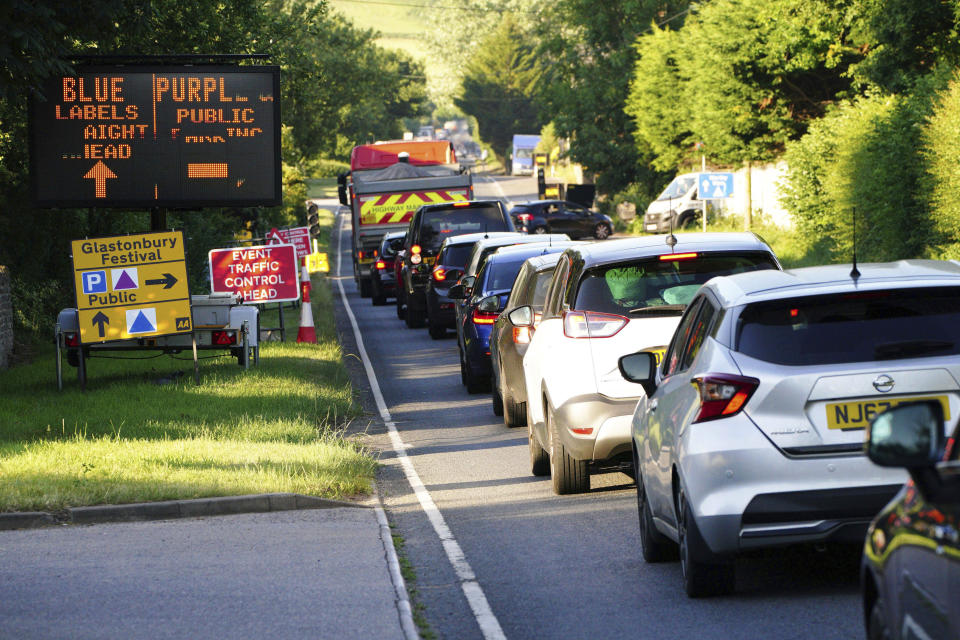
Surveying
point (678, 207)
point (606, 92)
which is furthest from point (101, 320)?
point (606, 92)

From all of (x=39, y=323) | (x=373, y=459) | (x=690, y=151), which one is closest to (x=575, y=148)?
(x=690, y=151)

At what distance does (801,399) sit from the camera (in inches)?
259

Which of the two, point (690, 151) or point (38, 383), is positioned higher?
point (690, 151)

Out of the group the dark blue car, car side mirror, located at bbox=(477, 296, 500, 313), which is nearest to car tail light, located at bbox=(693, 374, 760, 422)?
car side mirror, located at bbox=(477, 296, 500, 313)

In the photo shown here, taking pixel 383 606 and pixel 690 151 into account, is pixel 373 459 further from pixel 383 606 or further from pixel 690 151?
pixel 690 151

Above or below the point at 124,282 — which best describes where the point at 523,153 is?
above

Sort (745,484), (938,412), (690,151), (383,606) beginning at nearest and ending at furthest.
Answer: (938,412) < (745,484) < (383,606) < (690,151)

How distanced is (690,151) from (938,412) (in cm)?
5922

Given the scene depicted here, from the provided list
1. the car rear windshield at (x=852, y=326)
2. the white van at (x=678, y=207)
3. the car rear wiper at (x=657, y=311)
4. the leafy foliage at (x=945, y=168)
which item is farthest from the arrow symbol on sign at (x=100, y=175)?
the white van at (x=678, y=207)

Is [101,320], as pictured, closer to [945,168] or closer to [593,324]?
[593,324]

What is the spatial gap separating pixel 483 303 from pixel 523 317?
136 inches

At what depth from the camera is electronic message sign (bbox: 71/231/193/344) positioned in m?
17.1

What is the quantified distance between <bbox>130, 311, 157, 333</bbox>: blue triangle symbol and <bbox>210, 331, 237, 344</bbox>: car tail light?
3.46 ft

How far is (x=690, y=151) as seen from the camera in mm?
62344
